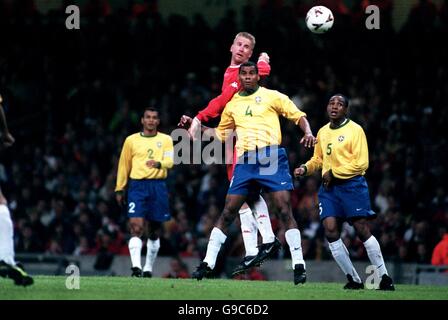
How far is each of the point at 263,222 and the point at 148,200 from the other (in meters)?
3.22

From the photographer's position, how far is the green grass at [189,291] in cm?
1273

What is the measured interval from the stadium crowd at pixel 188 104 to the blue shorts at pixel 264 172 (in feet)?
21.4

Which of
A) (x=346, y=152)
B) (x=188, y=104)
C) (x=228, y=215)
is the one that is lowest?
(x=228, y=215)

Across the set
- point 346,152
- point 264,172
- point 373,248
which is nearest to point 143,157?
point 264,172

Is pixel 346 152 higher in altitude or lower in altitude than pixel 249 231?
higher

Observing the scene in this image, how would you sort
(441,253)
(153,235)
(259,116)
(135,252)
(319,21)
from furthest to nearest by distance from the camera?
(441,253) → (153,235) → (135,252) → (319,21) → (259,116)

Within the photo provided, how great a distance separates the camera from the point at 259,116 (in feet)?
48.5

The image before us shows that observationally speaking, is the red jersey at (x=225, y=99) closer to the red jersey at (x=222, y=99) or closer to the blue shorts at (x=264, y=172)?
the red jersey at (x=222, y=99)

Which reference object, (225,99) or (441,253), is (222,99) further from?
(441,253)

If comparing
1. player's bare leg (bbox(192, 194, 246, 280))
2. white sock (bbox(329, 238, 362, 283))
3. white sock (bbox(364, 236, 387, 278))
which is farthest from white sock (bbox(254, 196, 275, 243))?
white sock (bbox(364, 236, 387, 278))

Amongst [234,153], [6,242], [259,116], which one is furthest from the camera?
[234,153]

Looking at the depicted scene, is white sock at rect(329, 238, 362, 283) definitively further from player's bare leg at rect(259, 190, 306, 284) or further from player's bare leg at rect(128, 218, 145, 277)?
player's bare leg at rect(128, 218, 145, 277)

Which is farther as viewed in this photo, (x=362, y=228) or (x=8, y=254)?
(x=362, y=228)
